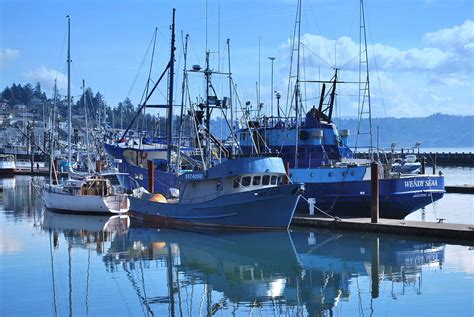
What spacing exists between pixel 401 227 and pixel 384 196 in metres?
5.60

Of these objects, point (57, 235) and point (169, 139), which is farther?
point (169, 139)

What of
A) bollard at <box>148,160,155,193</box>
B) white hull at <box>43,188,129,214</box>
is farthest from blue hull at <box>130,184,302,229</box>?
bollard at <box>148,160,155,193</box>

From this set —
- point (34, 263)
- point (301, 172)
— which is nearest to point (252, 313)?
point (34, 263)

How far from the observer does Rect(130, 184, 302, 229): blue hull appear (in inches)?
1304

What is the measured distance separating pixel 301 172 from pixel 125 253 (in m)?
12.4

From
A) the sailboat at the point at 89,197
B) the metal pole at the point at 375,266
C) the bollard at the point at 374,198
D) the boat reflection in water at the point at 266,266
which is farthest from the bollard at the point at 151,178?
the metal pole at the point at 375,266

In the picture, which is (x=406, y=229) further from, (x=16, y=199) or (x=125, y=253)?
(x=16, y=199)

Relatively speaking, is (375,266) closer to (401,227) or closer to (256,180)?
(401,227)

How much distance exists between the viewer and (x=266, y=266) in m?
27.2

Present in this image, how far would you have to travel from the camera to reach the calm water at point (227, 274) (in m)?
20.6

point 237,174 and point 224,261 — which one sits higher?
point 237,174

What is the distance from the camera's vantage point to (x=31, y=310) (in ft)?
65.7

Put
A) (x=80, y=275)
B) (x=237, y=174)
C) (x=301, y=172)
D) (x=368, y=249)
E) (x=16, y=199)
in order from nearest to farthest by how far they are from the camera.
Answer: (x=80, y=275) → (x=368, y=249) → (x=237, y=174) → (x=301, y=172) → (x=16, y=199)

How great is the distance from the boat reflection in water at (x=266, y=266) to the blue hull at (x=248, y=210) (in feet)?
2.31
